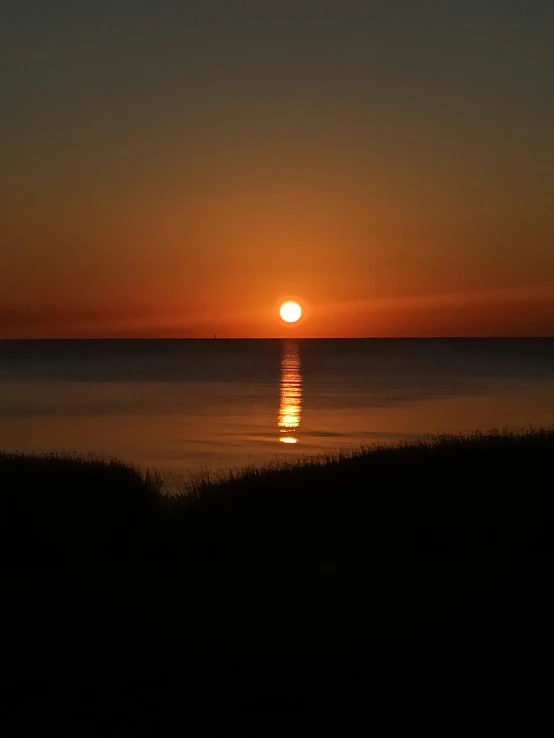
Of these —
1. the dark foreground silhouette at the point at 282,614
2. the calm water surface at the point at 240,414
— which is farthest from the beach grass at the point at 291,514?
the calm water surface at the point at 240,414

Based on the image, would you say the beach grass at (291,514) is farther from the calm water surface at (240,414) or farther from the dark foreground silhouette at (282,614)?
the calm water surface at (240,414)

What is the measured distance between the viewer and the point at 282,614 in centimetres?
785

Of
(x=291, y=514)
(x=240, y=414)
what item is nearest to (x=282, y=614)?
(x=291, y=514)

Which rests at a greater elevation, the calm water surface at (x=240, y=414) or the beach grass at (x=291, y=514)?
the calm water surface at (x=240, y=414)

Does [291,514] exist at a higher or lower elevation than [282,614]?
higher

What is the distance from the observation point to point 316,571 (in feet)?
30.3

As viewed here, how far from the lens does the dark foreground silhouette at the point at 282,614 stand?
5.96m

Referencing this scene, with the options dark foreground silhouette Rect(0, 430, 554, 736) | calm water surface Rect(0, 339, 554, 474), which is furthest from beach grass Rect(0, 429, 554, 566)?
calm water surface Rect(0, 339, 554, 474)

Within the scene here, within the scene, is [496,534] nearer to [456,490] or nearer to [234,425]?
[456,490]

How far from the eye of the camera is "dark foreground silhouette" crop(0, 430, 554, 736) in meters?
5.96

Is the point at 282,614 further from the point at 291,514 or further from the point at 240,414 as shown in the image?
the point at 240,414

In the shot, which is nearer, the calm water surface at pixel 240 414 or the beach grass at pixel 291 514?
the beach grass at pixel 291 514

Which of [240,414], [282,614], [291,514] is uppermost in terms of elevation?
[240,414]

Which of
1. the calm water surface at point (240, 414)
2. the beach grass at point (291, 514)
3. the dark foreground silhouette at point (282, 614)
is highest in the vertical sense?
the calm water surface at point (240, 414)
